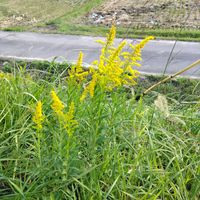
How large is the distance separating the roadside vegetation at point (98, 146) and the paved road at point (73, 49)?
483cm

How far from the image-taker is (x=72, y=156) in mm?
1885

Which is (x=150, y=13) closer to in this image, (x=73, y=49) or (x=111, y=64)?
(x=73, y=49)

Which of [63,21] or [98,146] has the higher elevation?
[98,146]

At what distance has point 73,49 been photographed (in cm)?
836

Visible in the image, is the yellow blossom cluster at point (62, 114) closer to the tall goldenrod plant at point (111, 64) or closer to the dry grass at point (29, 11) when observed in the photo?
the tall goldenrod plant at point (111, 64)

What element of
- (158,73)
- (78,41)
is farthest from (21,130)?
(78,41)

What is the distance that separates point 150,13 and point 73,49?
13.1 ft

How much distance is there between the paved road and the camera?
7764 millimetres

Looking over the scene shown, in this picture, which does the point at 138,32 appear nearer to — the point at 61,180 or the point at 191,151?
the point at 191,151

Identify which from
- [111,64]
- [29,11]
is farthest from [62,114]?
[29,11]

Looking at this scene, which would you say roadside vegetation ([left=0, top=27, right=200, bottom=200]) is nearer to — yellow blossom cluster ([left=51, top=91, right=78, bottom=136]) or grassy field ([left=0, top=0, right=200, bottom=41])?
yellow blossom cluster ([left=51, top=91, right=78, bottom=136])

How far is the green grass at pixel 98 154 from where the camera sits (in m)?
1.97

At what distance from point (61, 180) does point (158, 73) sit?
532cm

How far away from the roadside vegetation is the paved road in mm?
4828
